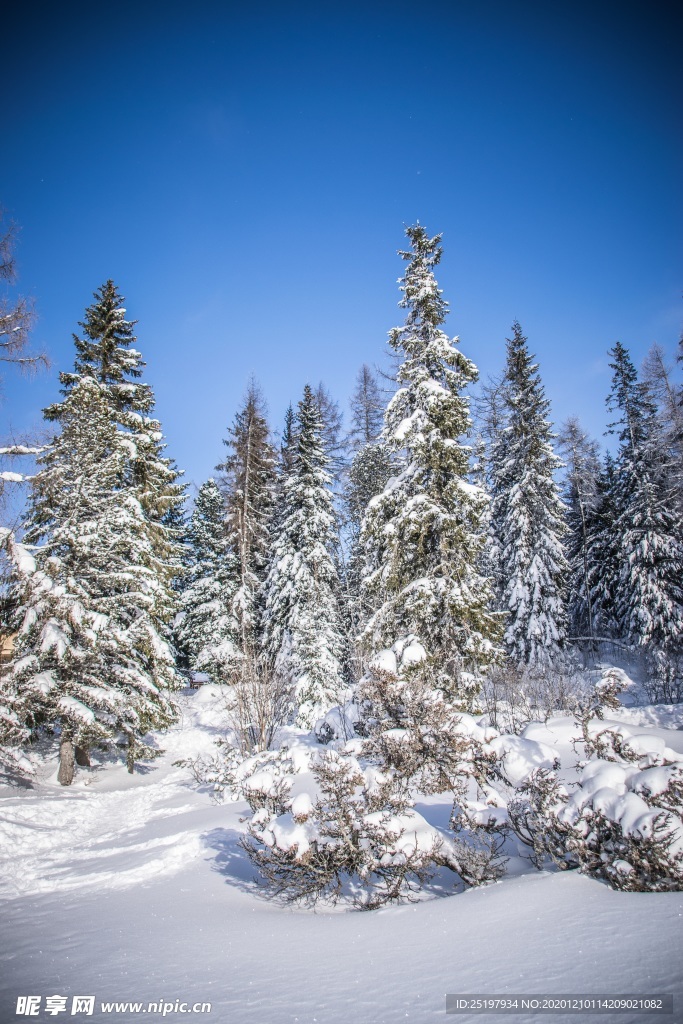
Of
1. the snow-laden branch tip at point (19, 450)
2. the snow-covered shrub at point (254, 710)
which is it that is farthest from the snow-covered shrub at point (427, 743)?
the snow-laden branch tip at point (19, 450)

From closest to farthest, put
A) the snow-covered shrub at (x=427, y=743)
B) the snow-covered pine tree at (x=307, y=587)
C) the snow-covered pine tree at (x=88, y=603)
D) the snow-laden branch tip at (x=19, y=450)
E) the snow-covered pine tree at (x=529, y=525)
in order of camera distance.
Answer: the snow-covered shrub at (x=427, y=743), the snow-laden branch tip at (x=19, y=450), the snow-covered pine tree at (x=88, y=603), the snow-covered pine tree at (x=307, y=587), the snow-covered pine tree at (x=529, y=525)

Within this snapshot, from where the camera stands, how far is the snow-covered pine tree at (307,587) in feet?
59.3

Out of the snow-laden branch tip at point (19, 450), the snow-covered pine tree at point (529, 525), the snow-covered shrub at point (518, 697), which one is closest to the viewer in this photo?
the snow-laden branch tip at point (19, 450)

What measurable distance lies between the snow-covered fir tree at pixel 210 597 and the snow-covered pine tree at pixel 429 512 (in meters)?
10.5

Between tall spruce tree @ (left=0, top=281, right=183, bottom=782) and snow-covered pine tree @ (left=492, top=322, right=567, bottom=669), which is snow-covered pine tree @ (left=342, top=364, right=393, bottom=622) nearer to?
snow-covered pine tree @ (left=492, top=322, right=567, bottom=669)

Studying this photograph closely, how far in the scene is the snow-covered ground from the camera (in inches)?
104

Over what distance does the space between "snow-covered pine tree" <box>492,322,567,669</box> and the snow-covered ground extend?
1494 cm

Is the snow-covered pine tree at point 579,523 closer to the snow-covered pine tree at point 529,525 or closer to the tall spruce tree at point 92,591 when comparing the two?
the snow-covered pine tree at point 529,525

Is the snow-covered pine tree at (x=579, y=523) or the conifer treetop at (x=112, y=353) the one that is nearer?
the conifer treetop at (x=112, y=353)

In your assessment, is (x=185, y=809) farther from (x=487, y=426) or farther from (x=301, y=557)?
(x=487, y=426)

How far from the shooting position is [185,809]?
10.0 meters

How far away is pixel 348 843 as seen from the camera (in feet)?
15.0

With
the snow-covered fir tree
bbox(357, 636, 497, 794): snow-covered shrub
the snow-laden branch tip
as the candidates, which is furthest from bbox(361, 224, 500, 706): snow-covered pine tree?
the snow-covered fir tree

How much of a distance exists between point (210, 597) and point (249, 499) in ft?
19.6
